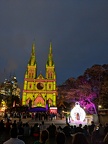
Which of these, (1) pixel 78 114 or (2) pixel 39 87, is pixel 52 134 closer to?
(1) pixel 78 114

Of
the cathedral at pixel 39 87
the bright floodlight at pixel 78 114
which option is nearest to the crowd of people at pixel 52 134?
the bright floodlight at pixel 78 114

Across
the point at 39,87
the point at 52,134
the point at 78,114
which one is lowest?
the point at 52,134

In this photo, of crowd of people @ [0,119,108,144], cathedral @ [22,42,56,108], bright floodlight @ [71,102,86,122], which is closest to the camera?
crowd of people @ [0,119,108,144]

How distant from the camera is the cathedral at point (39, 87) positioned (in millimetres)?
80625

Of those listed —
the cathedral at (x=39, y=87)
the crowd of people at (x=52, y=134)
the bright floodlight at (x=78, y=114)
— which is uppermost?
the cathedral at (x=39, y=87)

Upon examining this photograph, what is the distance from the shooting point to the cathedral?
265ft

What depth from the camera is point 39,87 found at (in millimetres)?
85000

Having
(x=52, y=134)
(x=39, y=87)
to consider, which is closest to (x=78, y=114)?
(x=52, y=134)

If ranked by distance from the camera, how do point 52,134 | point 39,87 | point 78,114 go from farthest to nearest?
point 39,87, point 78,114, point 52,134

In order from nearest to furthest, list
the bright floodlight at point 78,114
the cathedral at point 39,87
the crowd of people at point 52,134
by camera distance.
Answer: the crowd of people at point 52,134 → the bright floodlight at point 78,114 → the cathedral at point 39,87

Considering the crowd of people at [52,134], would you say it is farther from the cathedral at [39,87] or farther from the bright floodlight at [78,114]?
the cathedral at [39,87]

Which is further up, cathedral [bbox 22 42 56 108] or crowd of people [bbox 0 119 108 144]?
cathedral [bbox 22 42 56 108]

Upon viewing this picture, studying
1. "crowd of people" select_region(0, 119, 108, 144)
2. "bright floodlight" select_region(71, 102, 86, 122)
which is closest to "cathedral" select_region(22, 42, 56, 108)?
"bright floodlight" select_region(71, 102, 86, 122)

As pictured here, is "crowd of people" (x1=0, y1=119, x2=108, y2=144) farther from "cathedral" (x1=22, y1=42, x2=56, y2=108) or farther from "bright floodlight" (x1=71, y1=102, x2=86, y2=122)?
"cathedral" (x1=22, y1=42, x2=56, y2=108)
